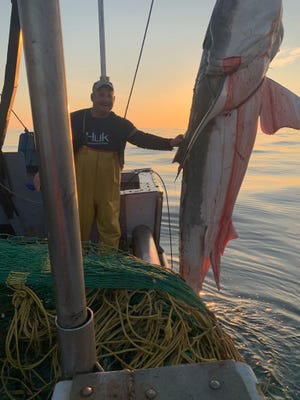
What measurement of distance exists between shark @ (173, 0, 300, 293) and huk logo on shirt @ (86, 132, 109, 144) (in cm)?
173

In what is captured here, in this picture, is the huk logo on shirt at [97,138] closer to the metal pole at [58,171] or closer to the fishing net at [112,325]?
the fishing net at [112,325]

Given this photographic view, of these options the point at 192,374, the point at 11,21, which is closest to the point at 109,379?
the point at 192,374

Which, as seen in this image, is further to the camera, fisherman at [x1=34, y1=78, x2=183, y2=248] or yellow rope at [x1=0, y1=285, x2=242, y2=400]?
fisherman at [x1=34, y1=78, x2=183, y2=248]

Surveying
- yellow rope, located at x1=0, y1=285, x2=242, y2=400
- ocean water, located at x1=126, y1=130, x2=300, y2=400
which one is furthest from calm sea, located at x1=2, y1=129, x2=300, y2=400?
yellow rope, located at x1=0, y1=285, x2=242, y2=400

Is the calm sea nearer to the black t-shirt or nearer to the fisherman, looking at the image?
the fisherman

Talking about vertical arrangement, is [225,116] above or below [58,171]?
above

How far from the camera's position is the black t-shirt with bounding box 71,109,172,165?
4680mm

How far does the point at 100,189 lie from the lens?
4.71m

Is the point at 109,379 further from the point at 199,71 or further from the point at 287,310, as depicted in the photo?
the point at 287,310

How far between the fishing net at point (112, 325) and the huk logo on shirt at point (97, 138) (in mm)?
2290

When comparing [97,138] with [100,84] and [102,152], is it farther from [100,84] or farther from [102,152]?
[100,84]

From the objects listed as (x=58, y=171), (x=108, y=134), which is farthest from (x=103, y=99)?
(x=58, y=171)

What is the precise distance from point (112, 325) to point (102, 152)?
2.77 m

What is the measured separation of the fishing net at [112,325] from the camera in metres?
2.18
